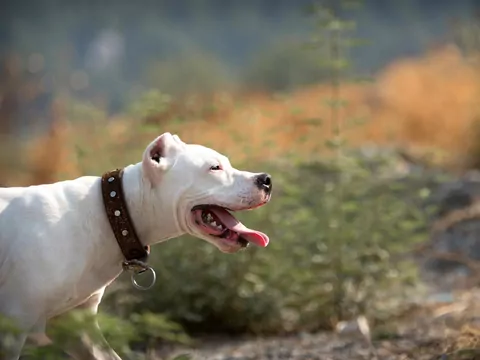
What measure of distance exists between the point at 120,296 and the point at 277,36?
10.3 m

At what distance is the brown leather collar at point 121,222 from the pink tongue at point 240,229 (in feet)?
1.18

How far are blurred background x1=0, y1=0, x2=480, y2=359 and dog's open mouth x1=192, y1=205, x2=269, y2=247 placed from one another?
454 millimetres

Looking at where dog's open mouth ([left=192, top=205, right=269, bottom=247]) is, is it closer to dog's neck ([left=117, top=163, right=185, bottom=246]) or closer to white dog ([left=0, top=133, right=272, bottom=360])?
white dog ([left=0, top=133, right=272, bottom=360])

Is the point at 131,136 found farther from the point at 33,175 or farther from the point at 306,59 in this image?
the point at 306,59

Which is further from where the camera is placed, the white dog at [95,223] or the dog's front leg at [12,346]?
the white dog at [95,223]

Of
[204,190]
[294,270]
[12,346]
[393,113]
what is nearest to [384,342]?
[294,270]

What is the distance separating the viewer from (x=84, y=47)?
16.4 m

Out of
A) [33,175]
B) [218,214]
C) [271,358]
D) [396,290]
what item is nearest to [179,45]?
[33,175]

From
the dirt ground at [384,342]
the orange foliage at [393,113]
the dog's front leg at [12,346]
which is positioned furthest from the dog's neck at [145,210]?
the orange foliage at [393,113]

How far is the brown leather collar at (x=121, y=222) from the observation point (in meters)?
4.80

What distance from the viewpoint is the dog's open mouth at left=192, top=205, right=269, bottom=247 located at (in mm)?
4824

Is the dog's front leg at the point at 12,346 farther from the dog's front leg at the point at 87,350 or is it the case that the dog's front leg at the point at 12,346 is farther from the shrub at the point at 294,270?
the shrub at the point at 294,270

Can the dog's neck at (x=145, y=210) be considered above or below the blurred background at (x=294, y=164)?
above

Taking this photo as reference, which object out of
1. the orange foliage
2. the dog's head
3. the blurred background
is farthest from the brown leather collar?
the orange foliage
